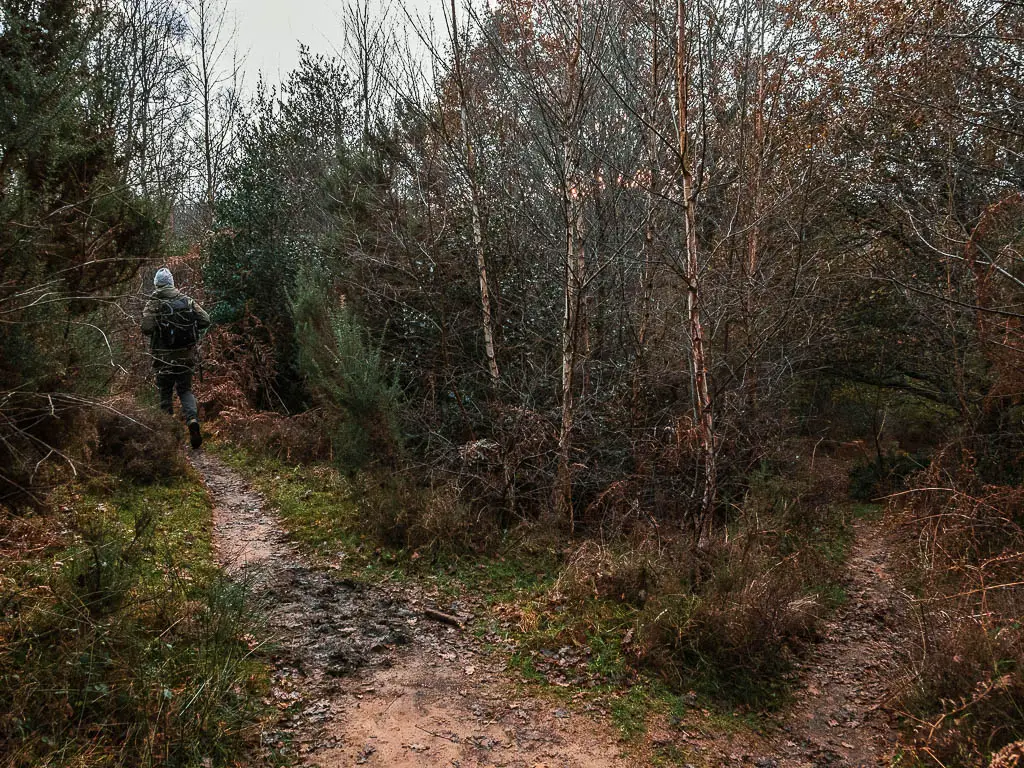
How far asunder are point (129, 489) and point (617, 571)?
5.15m

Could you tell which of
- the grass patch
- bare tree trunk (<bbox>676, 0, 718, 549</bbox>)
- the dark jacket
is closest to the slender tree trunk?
bare tree trunk (<bbox>676, 0, 718, 549</bbox>)

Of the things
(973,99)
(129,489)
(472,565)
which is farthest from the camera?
(973,99)

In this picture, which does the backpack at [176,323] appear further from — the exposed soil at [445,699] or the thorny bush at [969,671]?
the thorny bush at [969,671]

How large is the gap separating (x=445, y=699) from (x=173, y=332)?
22.3ft

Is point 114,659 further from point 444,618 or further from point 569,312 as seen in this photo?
point 569,312

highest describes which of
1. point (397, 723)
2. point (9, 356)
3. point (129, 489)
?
point (9, 356)

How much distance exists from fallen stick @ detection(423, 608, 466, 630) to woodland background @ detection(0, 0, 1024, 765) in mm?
1014

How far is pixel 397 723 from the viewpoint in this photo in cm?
Answer: 386

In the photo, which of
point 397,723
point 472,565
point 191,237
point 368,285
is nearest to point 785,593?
point 472,565

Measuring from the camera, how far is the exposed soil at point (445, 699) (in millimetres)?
3715

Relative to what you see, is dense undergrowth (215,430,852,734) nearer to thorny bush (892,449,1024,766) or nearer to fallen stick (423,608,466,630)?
fallen stick (423,608,466,630)

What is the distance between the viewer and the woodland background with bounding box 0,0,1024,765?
184 inches

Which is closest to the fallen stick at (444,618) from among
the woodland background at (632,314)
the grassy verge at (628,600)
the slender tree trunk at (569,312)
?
the grassy verge at (628,600)

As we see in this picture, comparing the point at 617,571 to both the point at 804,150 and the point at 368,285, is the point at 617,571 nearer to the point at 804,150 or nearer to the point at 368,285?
the point at 368,285
